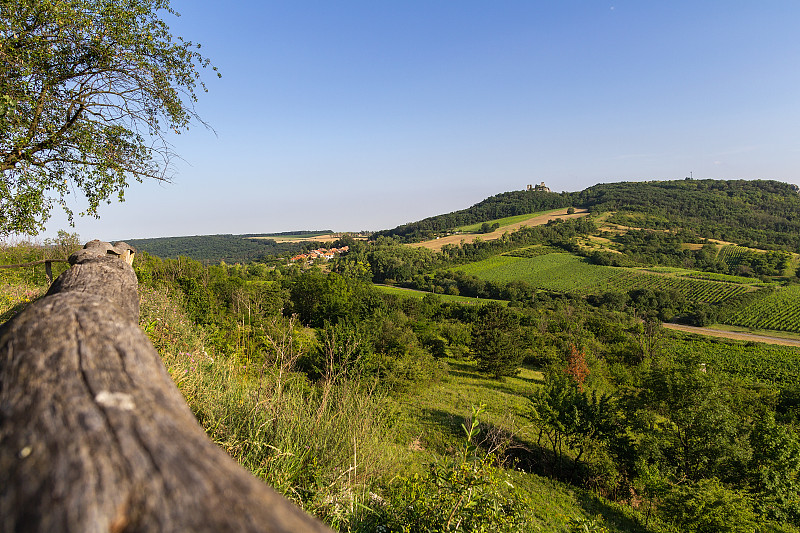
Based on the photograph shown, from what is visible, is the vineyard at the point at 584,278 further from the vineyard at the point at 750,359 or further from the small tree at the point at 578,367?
the small tree at the point at 578,367

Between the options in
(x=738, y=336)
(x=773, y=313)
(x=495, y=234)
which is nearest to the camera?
(x=738, y=336)

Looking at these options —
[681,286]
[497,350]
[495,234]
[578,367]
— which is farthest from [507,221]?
[578,367]

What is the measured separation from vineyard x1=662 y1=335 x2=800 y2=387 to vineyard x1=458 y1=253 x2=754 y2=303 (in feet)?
96.2

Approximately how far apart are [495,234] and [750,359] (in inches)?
3575

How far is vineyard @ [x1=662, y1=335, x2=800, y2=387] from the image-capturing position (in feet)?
107

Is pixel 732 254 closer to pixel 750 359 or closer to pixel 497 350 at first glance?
pixel 750 359

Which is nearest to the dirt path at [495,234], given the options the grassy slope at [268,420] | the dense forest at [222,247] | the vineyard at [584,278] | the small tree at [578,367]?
the vineyard at [584,278]

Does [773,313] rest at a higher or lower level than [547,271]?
lower

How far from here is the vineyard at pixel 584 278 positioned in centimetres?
7756

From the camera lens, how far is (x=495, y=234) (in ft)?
419

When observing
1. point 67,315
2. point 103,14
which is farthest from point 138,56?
point 67,315

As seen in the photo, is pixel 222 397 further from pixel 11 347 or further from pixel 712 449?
pixel 712 449

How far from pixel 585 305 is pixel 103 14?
81085 millimetres

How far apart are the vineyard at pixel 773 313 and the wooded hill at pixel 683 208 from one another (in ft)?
165
